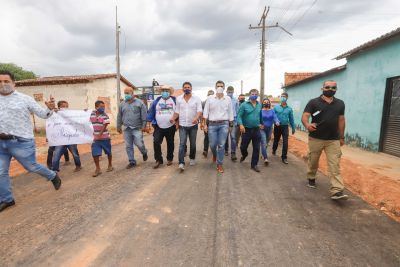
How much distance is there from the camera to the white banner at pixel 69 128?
602 centimetres

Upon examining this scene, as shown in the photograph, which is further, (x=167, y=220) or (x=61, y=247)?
(x=167, y=220)

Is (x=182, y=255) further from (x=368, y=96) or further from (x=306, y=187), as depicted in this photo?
(x=368, y=96)

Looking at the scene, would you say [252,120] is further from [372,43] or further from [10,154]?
[372,43]

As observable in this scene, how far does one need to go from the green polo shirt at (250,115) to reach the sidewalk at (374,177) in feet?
6.51

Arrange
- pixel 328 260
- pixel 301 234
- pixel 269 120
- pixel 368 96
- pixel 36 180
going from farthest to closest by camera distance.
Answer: pixel 368 96 → pixel 269 120 → pixel 36 180 → pixel 301 234 → pixel 328 260

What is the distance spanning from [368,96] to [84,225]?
10.3 metres

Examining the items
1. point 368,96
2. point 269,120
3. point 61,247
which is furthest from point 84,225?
point 368,96

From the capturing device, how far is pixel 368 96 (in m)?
9.54

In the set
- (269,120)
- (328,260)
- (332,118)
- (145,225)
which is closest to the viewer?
(328,260)

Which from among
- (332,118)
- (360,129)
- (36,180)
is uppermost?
(332,118)

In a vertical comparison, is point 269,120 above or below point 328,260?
above

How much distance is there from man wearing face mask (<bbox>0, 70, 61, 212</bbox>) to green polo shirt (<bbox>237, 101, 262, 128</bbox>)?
13.4 feet

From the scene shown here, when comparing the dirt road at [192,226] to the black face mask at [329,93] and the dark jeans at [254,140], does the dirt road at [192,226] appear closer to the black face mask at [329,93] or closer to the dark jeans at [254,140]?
the dark jeans at [254,140]

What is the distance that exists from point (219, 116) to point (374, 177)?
147 inches
